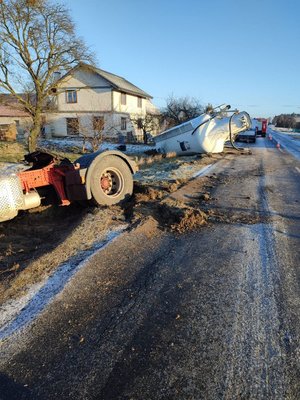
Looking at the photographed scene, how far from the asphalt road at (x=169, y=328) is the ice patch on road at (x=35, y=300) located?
0.29 feet

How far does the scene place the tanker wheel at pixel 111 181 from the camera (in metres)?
5.59

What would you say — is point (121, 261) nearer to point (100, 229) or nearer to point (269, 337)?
point (100, 229)

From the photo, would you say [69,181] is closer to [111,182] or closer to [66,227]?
[66,227]

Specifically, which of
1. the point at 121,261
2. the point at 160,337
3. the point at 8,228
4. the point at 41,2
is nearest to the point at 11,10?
the point at 41,2

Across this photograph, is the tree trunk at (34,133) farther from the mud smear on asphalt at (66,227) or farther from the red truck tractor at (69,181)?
the red truck tractor at (69,181)

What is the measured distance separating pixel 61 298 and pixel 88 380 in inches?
40.6

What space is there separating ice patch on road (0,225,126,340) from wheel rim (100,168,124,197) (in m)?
2.28

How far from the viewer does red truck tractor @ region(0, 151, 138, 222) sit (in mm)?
4609

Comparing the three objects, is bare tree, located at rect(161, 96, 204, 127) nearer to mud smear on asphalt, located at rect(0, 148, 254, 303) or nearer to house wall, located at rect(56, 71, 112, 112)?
house wall, located at rect(56, 71, 112, 112)

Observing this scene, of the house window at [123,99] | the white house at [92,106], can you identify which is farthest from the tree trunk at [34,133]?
the house window at [123,99]

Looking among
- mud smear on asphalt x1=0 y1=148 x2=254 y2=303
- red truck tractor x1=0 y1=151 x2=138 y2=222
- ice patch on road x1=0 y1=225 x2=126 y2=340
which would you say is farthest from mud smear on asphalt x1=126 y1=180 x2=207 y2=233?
ice patch on road x1=0 y1=225 x2=126 y2=340

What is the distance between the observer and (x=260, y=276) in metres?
3.48

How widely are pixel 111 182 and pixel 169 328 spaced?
3.83 m

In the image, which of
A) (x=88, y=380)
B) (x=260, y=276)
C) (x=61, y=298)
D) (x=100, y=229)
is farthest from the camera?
(x=100, y=229)
